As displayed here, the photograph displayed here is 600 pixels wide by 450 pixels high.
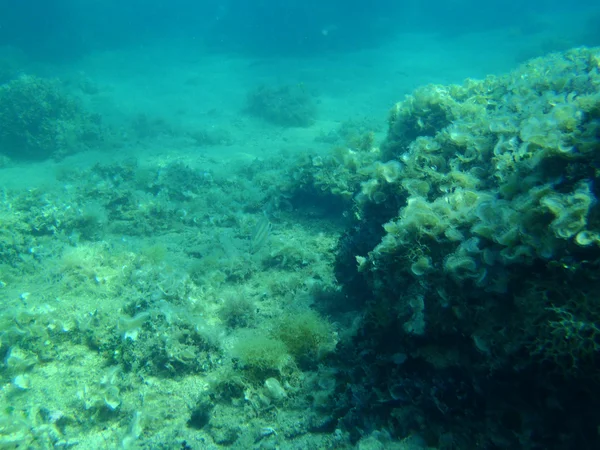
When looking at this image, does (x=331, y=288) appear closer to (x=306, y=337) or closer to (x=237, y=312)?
(x=306, y=337)

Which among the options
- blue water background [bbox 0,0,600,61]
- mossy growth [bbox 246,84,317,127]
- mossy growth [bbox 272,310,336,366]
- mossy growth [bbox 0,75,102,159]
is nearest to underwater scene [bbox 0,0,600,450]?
mossy growth [bbox 272,310,336,366]

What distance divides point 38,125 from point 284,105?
37.0 feet

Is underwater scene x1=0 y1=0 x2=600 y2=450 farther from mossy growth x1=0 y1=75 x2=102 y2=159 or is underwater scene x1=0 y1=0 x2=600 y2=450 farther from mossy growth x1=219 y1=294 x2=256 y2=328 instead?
mossy growth x1=0 y1=75 x2=102 y2=159

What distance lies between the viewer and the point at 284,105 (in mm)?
17875

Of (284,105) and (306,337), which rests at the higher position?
(284,105)

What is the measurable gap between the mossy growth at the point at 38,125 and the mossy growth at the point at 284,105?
324 inches

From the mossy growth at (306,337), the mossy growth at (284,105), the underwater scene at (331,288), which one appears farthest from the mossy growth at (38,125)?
the mossy growth at (306,337)

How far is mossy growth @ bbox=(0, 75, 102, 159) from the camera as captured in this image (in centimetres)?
1419

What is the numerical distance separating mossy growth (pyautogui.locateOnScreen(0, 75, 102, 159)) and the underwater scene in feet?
2.68

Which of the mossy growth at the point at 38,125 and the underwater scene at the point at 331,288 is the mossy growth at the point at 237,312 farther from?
the mossy growth at the point at 38,125

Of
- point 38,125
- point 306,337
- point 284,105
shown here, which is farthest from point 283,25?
point 306,337

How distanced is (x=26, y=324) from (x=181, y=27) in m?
62.4

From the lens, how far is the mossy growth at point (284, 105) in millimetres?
17422

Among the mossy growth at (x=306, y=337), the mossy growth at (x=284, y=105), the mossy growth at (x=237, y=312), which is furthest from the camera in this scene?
the mossy growth at (x=284, y=105)
